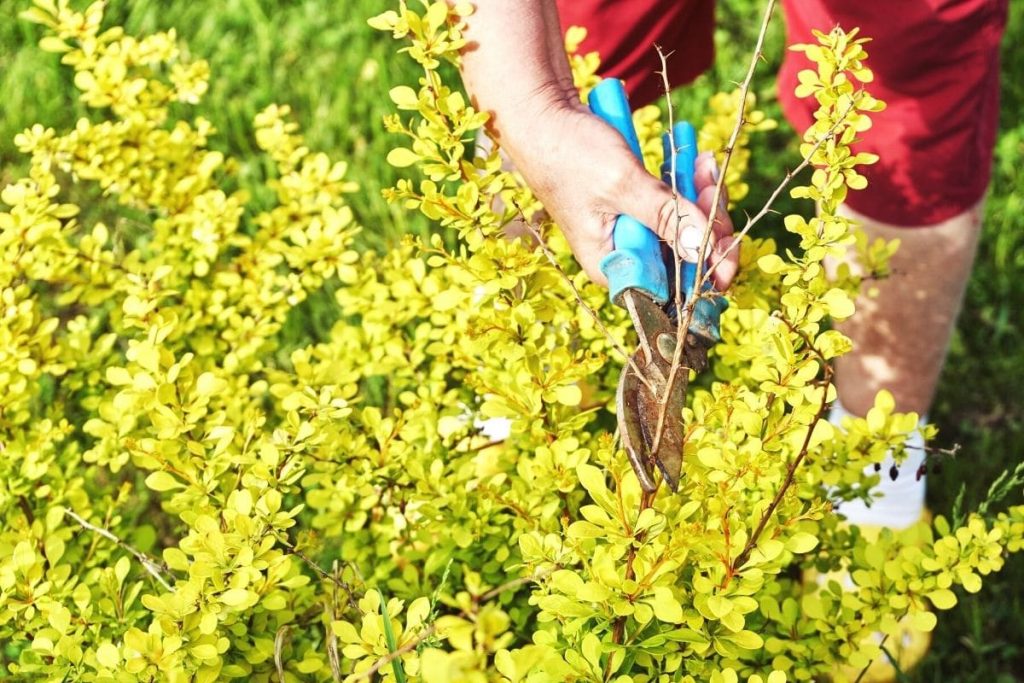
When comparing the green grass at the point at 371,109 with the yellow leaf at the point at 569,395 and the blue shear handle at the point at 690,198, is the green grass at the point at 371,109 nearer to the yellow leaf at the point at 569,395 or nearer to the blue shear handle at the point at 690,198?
the blue shear handle at the point at 690,198

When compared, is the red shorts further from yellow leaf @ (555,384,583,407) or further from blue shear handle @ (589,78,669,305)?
yellow leaf @ (555,384,583,407)

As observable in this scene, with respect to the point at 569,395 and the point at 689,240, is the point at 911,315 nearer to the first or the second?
the point at 689,240

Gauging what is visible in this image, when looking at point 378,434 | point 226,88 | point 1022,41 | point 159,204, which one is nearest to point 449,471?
point 378,434

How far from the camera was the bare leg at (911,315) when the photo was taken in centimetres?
194

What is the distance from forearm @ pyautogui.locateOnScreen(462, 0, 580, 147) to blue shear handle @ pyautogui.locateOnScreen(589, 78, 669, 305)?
0.07 m

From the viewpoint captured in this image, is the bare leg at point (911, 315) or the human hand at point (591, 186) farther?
the bare leg at point (911, 315)

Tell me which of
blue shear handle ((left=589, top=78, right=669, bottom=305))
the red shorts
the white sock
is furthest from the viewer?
the white sock

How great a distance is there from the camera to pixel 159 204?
1818mm

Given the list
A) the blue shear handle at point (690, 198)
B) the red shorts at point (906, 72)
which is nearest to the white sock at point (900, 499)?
the red shorts at point (906, 72)

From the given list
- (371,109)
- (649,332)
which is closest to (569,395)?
(649,332)

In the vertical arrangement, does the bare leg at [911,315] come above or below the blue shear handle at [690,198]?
below

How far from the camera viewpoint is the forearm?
1341 mm

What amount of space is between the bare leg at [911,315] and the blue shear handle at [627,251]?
77cm

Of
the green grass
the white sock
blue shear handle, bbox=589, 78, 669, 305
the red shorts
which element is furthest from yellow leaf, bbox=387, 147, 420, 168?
the green grass
